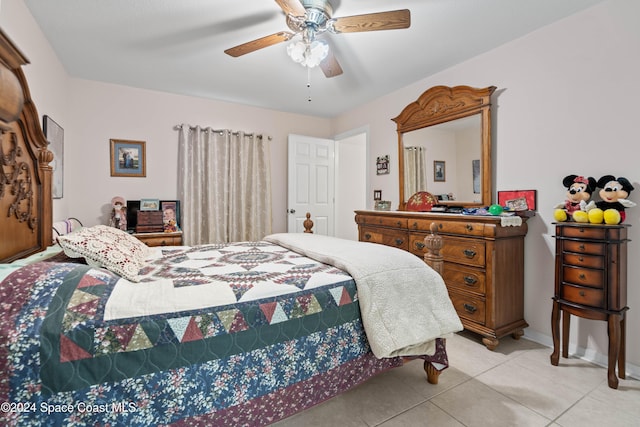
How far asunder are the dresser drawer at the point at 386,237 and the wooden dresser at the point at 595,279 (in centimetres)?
123

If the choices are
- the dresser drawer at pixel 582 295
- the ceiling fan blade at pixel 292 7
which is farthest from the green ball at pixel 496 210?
the ceiling fan blade at pixel 292 7

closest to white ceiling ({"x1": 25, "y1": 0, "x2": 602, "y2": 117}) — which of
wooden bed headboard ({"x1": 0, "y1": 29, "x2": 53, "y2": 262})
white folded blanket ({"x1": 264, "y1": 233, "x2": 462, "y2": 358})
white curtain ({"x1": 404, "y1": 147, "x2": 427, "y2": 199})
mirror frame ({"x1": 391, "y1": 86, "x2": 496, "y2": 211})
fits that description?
mirror frame ({"x1": 391, "y1": 86, "x2": 496, "y2": 211})

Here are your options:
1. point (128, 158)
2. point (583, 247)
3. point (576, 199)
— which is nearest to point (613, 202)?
point (576, 199)

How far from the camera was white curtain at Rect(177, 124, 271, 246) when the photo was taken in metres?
3.88

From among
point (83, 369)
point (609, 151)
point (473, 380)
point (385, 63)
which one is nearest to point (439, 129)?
point (385, 63)

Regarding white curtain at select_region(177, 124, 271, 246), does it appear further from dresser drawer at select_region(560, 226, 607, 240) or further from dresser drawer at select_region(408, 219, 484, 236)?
dresser drawer at select_region(560, 226, 607, 240)

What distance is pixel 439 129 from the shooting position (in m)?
3.13

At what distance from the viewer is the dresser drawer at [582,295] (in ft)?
6.16

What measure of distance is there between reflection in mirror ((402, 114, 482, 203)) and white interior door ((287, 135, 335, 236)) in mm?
1508

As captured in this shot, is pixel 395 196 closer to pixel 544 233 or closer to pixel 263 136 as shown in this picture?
pixel 544 233

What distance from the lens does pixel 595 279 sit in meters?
1.90

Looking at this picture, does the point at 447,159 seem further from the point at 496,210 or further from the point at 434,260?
the point at 434,260

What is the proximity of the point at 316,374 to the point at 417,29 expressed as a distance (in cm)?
258

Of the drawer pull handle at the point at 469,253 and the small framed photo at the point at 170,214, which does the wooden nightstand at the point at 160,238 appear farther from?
the drawer pull handle at the point at 469,253
